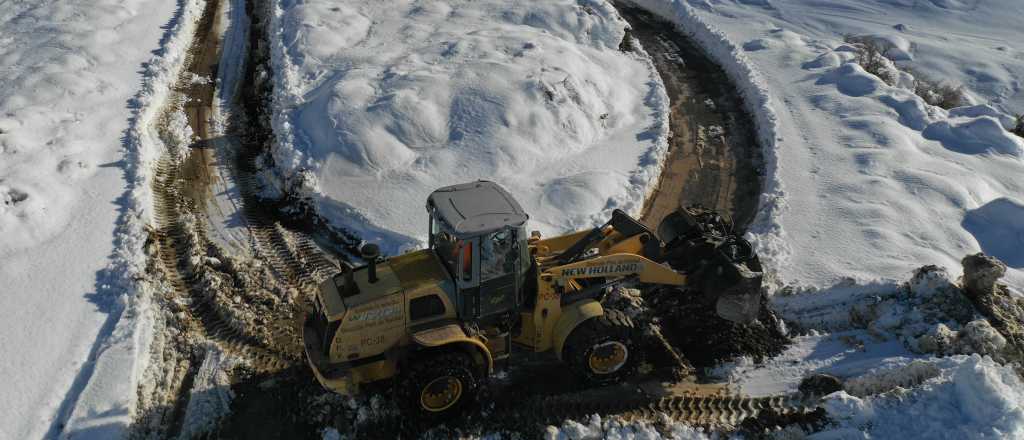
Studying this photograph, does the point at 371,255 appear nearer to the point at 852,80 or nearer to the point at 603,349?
the point at 603,349

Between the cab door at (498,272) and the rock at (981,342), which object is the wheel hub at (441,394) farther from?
the rock at (981,342)

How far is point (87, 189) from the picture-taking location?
10867 millimetres

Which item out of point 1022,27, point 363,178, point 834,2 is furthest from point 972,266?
point 1022,27

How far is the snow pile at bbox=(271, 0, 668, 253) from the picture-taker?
11.0 m

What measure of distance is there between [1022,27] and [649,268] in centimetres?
1961

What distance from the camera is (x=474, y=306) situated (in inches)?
277

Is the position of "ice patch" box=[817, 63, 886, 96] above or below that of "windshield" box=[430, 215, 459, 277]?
below

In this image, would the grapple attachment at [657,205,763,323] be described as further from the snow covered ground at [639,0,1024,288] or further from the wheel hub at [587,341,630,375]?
the snow covered ground at [639,0,1024,288]

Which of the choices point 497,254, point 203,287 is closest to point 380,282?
point 497,254

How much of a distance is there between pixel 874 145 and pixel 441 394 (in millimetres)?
9734

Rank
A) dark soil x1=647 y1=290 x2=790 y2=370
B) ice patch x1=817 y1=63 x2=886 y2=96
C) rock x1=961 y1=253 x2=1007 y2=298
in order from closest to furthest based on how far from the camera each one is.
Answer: dark soil x1=647 y1=290 x2=790 y2=370
rock x1=961 y1=253 x2=1007 y2=298
ice patch x1=817 y1=63 x2=886 y2=96

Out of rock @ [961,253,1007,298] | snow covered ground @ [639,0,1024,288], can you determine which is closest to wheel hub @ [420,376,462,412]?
snow covered ground @ [639,0,1024,288]

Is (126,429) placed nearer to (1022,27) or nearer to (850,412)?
(850,412)

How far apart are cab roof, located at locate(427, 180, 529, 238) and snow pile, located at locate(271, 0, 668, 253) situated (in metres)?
2.97
